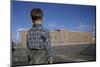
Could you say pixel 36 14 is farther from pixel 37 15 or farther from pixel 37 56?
pixel 37 56

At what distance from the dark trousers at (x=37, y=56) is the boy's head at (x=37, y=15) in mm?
456

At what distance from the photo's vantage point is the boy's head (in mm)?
3357

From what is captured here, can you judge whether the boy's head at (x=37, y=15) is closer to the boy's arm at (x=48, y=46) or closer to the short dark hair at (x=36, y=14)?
the short dark hair at (x=36, y=14)

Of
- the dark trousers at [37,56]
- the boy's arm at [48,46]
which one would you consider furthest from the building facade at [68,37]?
the dark trousers at [37,56]

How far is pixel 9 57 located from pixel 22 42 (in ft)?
0.97

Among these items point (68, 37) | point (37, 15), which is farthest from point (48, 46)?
→ point (37, 15)

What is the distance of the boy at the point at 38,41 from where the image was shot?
11.0 feet

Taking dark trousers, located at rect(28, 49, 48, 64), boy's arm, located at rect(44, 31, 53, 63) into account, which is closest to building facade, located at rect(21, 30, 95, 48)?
boy's arm, located at rect(44, 31, 53, 63)

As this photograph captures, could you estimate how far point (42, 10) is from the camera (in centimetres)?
340

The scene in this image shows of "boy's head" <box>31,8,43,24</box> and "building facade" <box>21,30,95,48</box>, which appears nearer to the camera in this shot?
"boy's head" <box>31,8,43,24</box>

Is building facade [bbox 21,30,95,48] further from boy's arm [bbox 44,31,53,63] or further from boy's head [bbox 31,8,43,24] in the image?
boy's head [bbox 31,8,43,24]

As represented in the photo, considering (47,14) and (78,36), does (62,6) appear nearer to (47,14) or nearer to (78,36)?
(47,14)

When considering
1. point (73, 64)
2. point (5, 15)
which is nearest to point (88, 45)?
point (73, 64)

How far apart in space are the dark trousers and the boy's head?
46 centimetres
